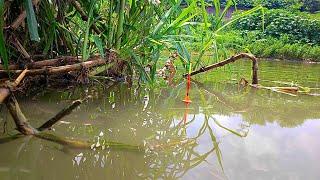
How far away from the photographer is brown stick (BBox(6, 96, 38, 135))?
0.95 meters

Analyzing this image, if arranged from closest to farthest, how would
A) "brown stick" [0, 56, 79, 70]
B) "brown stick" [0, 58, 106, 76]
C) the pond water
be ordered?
1. the pond water
2. "brown stick" [0, 58, 106, 76]
3. "brown stick" [0, 56, 79, 70]

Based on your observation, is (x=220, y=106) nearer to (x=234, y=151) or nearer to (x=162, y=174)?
(x=234, y=151)

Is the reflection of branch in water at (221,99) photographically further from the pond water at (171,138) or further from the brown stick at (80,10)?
the brown stick at (80,10)

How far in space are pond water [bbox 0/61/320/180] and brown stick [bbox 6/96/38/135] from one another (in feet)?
0.07

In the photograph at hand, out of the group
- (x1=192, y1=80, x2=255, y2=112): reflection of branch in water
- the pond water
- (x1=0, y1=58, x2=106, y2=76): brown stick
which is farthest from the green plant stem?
(x1=192, y1=80, x2=255, y2=112): reflection of branch in water

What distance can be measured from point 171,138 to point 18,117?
0.43 m

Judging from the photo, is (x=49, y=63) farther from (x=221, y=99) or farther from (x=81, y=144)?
(x=221, y=99)

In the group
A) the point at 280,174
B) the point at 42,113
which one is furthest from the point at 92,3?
the point at 280,174

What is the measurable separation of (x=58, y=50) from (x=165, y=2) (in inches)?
22.9

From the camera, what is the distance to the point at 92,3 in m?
1.54

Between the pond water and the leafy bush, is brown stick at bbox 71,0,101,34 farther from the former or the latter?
the leafy bush

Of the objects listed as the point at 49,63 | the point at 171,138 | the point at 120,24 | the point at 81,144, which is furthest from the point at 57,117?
the point at 120,24

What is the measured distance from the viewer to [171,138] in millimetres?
1167

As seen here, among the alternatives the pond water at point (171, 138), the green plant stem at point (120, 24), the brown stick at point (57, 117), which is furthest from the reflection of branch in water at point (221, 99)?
the brown stick at point (57, 117)
